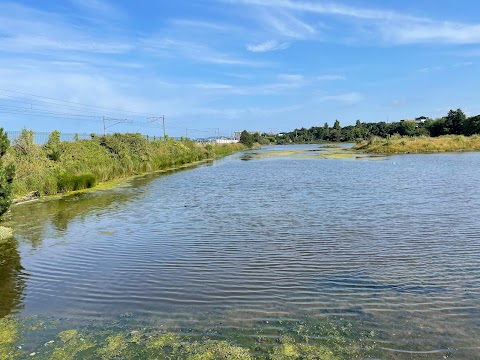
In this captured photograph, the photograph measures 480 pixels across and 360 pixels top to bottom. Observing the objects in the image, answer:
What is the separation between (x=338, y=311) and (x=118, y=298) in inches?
134

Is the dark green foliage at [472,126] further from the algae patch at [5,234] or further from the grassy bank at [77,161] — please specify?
the algae patch at [5,234]

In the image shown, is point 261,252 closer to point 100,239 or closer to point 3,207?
point 100,239

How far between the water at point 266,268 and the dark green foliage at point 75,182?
6.47 metres

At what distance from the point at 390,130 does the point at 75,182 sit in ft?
376

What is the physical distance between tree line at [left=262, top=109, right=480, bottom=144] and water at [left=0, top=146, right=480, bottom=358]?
220 feet

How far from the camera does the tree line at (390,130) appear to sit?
7792cm

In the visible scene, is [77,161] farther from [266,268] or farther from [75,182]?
[266,268]

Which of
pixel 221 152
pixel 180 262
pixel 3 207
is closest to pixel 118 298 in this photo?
pixel 180 262

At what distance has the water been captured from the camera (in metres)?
5.30

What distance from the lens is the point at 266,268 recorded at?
7457 mm

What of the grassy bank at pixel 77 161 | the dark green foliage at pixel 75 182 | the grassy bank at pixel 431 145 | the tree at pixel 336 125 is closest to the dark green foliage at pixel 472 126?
the grassy bank at pixel 431 145

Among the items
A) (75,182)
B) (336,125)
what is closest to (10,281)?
(75,182)

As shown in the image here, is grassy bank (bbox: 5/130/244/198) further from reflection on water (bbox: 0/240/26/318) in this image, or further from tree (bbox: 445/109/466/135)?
tree (bbox: 445/109/466/135)

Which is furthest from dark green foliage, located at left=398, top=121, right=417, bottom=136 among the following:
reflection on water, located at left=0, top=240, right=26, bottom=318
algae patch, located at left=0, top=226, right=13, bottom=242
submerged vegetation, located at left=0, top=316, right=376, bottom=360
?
submerged vegetation, located at left=0, top=316, right=376, bottom=360
